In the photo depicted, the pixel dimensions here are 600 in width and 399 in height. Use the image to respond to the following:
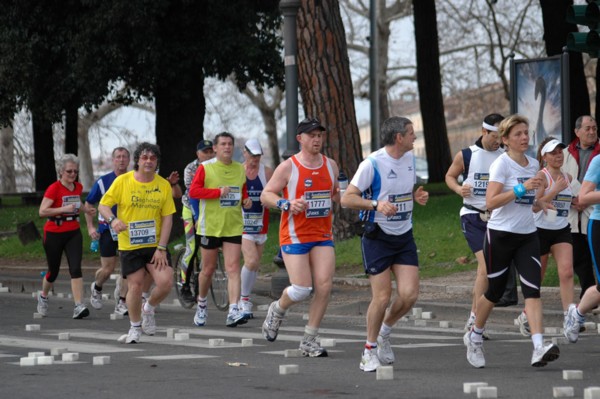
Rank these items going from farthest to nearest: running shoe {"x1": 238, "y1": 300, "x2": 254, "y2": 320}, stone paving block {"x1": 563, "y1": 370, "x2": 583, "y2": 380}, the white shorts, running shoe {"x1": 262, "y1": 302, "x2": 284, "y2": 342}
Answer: the white shorts → running shoe {"x1": 238, "y1": 300, "x2": 254, "y2": 320} → running shoe {"x1": 262, "y1": 302, "x2": 284, "y2": 342} → stone paving block {"x1": 563, "y1": 370, "x2": 583, "y2": 380}

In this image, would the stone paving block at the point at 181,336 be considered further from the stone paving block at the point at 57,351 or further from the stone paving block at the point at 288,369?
the stone paving block at the point at 288,369

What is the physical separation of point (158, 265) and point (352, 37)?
48345 millimetres

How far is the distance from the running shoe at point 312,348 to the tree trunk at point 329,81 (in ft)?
33.6

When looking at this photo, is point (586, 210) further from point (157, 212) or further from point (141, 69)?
point (141, 69)

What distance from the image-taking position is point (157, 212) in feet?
40.0

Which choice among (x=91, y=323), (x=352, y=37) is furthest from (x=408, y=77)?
(x=91, y=323)

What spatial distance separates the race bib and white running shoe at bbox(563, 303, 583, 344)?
362 cm

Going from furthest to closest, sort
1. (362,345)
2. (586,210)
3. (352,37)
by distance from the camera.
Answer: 1. (352,37)
2. (586,210)
3. (362,345)

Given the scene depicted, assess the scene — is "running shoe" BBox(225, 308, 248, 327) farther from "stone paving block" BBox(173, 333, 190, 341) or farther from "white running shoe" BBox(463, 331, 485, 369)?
"white running shoe" BBox(463, 331, 485, 369)

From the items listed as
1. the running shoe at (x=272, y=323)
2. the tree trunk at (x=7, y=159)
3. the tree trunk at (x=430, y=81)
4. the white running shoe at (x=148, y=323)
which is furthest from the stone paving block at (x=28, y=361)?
the tree trunk at (x=7, y=159)

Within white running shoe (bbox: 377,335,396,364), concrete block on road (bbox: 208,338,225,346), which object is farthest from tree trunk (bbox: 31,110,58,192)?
white running shoe (bbox: 377,335,396,364)

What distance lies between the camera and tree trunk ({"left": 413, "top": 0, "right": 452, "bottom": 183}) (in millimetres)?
34938

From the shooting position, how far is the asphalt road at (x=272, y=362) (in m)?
8.67

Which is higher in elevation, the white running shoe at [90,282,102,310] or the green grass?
the green grass
